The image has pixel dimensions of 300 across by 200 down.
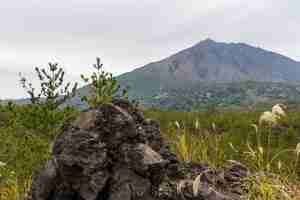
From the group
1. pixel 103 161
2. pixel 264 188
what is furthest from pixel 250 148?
pixel 103 161

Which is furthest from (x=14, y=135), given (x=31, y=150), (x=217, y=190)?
(x=217, y=190)

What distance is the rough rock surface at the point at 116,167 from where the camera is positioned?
8.18 metres

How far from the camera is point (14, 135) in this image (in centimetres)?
1424

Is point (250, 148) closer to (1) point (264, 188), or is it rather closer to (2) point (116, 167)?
(1) point (264, 188)

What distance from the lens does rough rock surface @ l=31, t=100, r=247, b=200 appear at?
8180mm

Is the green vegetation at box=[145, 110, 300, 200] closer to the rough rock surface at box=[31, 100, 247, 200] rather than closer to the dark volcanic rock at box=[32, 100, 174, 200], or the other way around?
the rough rock surface at box=[31, 100, 247, 200]

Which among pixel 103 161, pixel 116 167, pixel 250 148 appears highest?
pixel 250 148

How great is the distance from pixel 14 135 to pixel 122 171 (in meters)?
6.74

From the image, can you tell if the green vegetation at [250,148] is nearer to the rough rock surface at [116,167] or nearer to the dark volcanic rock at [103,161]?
the rough rock surface at [116,167]

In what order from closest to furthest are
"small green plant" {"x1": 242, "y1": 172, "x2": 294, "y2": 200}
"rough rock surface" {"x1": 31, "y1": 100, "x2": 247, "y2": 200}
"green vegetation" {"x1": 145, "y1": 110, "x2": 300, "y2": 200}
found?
"small green plant" {"x1": 242, "y1": 172, "x2": 294, "y2": 200} → "rough rock surface" {"x1": 31, "y1": 100, "x2": 247, "y2": 200} → "green vegetation" {"x1": 145, "y1": 110, "x2": 300, "y2": 200}

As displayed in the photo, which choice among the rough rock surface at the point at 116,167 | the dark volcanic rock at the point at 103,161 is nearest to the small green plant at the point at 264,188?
the rough rock surface at the point at 116,167

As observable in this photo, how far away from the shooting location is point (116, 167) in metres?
8.37

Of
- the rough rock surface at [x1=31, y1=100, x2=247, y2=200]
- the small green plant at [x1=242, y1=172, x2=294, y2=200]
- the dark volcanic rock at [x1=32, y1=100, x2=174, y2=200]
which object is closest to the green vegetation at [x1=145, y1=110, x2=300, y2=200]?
the small green plant at [x1=242, y1=172, x2=294, y2=200]

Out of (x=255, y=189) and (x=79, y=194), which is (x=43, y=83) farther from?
(x=255, y=189)
